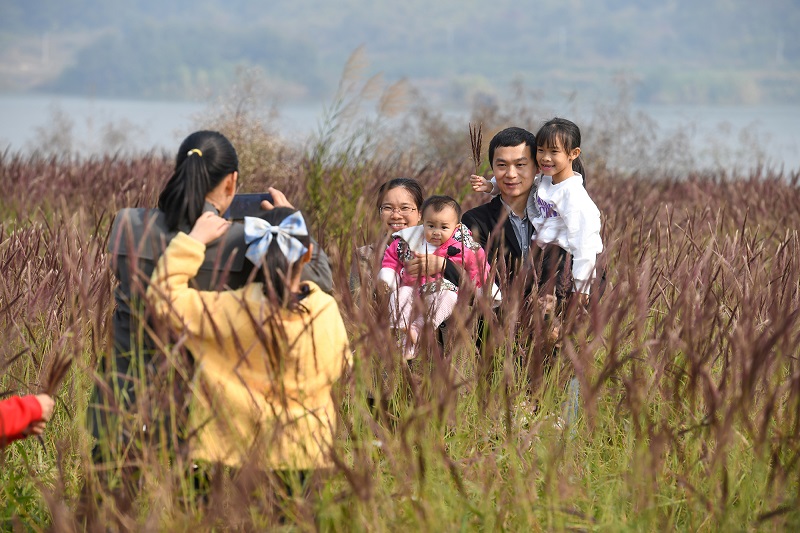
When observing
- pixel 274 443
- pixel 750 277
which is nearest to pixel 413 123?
pixel 750 277

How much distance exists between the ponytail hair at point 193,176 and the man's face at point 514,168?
57.5 inches

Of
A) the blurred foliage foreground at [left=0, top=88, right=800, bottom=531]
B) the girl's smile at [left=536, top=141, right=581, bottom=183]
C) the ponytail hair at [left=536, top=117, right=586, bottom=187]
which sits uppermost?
the ponytail hair at [left=536, top=117, right=586, bottom=187]

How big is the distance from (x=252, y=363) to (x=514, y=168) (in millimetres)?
1574

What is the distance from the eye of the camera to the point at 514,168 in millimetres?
3322

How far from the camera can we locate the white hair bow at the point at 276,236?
194cm

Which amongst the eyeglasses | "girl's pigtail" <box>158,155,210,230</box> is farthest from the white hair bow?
the eyeglasses

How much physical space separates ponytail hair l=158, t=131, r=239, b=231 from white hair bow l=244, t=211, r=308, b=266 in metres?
0.12

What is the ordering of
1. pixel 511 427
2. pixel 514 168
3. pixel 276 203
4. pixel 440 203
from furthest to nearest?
1. pixel 514 168
2. pixel 440 203
3. pixel 511 427
4. pixel 276 203

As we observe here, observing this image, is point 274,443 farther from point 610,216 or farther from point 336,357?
point 610,216

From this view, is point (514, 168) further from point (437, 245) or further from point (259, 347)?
point (259, 347)

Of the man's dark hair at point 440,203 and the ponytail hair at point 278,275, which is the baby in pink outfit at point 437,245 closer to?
the man's dark hair at point 440,203

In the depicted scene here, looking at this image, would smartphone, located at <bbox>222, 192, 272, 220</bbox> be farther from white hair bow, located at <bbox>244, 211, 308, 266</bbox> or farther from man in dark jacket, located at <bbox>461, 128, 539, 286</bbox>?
man in dark jacket, located at <bbox>461, 128, 539, 286</bbox>

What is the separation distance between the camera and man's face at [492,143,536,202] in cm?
332

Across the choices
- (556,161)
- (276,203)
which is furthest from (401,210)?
(276,203)
